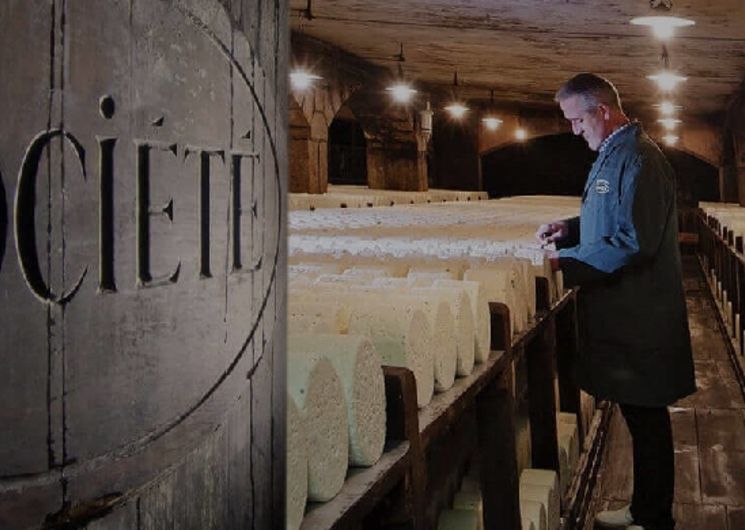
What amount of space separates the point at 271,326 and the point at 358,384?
69 centimetres

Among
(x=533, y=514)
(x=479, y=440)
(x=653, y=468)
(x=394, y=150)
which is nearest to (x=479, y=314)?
(x=479, y=440)

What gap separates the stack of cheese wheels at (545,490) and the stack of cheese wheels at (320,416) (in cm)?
193

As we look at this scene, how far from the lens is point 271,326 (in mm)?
915

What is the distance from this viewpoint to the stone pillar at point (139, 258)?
62cm

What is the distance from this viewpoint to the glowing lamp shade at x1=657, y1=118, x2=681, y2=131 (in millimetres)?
17556

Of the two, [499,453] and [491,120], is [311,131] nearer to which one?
[491,120]

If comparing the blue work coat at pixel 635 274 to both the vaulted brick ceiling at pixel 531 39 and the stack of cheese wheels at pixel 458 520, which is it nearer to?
the stack of cheese wheels at pixel 458 520

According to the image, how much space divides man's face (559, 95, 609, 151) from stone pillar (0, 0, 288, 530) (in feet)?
9.91

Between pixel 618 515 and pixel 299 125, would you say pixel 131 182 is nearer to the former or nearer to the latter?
pixel 618 515

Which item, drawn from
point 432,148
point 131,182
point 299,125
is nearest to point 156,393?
point 131,182

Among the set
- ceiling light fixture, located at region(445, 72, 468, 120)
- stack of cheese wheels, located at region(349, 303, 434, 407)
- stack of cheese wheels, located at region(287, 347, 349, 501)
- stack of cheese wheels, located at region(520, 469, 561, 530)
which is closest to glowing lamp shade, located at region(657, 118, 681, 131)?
ceiling light fixture, located at region(445, 72, 468, 120)

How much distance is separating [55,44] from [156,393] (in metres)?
0.28

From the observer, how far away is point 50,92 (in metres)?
0.63

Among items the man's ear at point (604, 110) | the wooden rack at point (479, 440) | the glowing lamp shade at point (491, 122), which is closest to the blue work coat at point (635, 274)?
the man's ear at point (604, 110)
